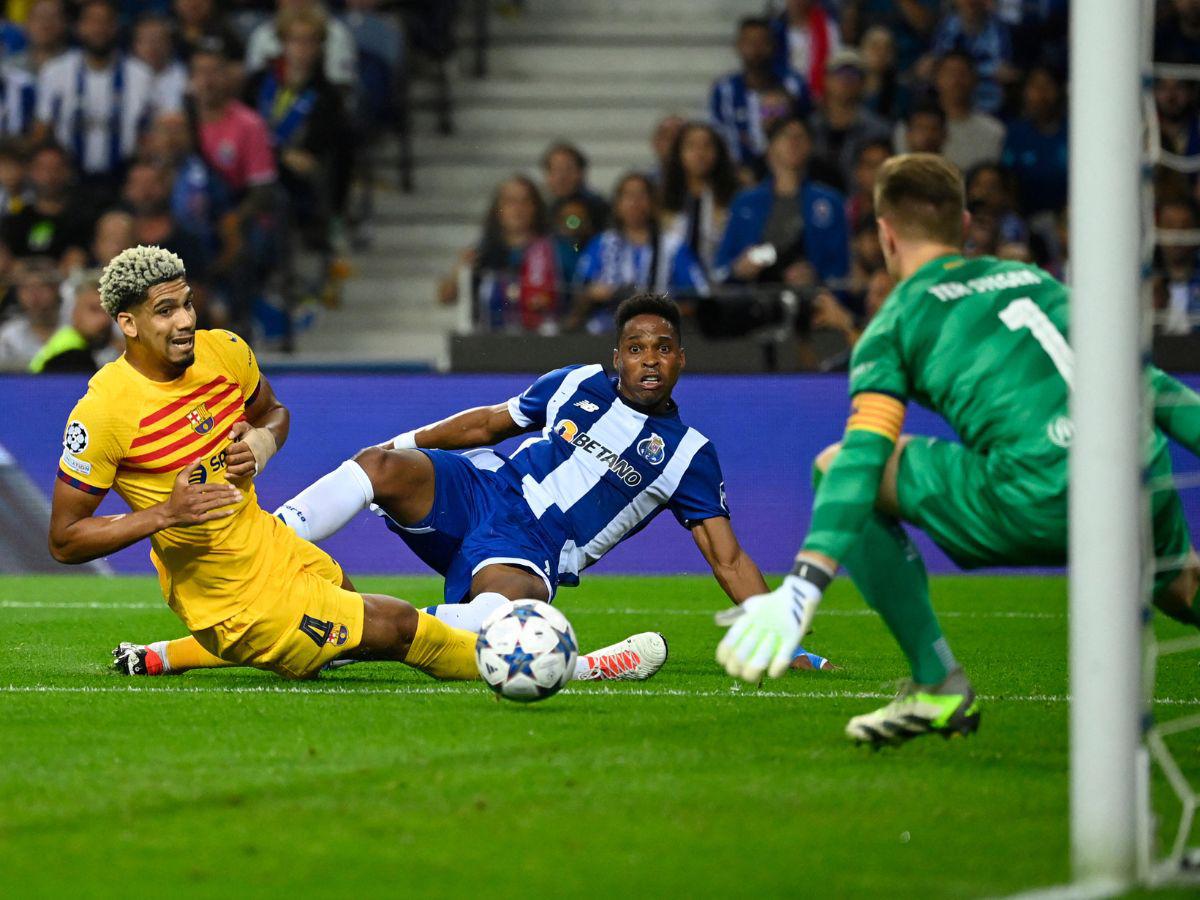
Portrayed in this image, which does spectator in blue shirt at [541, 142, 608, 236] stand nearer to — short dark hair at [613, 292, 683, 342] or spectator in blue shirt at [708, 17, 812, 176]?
spectator in blue shirt at [708, 17, 812, 176]

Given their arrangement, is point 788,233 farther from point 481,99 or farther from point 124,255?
point 124,255

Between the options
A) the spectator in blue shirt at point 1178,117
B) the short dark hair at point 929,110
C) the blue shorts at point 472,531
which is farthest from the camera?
the short dark hair at point 929,110

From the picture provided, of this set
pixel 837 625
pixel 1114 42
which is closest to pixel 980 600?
pixel 837 625

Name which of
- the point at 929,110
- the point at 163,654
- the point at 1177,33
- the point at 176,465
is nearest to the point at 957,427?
the point at 176,465

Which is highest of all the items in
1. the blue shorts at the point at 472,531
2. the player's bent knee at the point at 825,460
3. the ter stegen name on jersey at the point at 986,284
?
the ter stegen name on jersey at the point at 986,284

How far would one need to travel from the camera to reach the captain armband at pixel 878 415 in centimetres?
470

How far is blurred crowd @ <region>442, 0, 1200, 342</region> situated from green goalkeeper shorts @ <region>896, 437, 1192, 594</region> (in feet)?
21.0

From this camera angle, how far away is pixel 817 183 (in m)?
13.1

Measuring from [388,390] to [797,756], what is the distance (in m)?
7.04

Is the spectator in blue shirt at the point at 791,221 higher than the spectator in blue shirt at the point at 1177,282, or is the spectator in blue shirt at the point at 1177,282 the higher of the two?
the spectator in blue shirt at the point at 791,221

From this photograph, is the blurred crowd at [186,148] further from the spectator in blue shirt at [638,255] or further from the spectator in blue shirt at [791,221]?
the spectator in blue shirt at [791,221]

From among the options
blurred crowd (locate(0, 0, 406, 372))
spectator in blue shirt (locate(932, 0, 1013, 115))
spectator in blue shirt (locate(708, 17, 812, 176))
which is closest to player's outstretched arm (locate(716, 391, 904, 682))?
blurred crowd (locate(0, 0, 406, 372))

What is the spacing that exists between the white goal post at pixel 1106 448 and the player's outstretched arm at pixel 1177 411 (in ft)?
4.26

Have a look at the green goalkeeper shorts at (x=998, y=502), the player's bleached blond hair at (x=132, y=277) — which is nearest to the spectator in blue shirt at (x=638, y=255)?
the player's bleached blond hair at (x=132, y=277)
